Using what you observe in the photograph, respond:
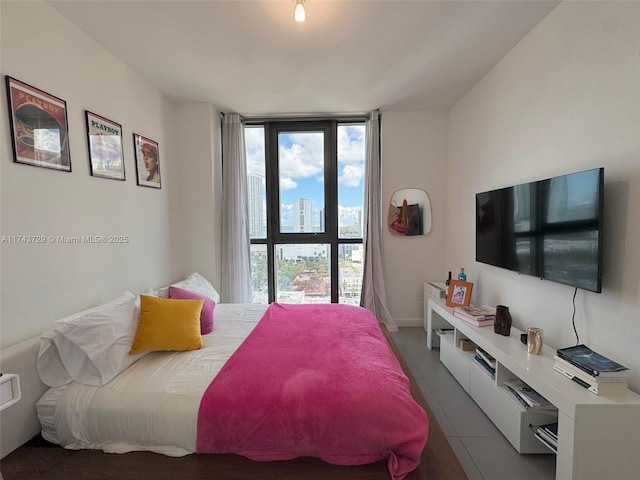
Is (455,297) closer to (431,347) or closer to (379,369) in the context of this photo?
(431,347)

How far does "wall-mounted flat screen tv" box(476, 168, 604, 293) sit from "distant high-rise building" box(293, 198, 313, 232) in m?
2.03

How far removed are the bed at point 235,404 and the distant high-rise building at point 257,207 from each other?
2117 millimetres

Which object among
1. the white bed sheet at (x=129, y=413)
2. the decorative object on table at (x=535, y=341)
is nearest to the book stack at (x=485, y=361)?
the decorative object on table at (x=535, y=341)

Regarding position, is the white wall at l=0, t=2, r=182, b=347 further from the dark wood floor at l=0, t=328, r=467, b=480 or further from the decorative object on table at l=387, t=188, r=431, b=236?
the decorative object on table at l=387, t=188, r=431, b=236

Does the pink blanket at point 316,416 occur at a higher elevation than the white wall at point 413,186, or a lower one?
lower

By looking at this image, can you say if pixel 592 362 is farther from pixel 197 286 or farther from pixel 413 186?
pixel 197 286

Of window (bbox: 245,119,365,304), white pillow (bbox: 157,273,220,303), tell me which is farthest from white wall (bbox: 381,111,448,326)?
white pillow (bbox: 157,273,220,303)

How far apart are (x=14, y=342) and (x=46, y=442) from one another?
0.55 meters

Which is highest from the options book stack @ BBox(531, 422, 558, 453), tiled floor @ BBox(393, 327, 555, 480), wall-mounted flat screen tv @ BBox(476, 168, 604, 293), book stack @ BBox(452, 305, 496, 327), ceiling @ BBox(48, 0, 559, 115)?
ceiling @ BBox(48, 0, 559, 115)

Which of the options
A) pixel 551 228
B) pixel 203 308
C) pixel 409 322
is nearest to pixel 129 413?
pixel 203 308

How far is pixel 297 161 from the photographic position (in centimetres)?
366

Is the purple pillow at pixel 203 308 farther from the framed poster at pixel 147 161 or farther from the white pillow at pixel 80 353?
the framed poster at pixel 147 161

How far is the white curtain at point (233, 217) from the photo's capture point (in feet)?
11.3

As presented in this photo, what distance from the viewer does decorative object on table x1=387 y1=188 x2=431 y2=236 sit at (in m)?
3.50
